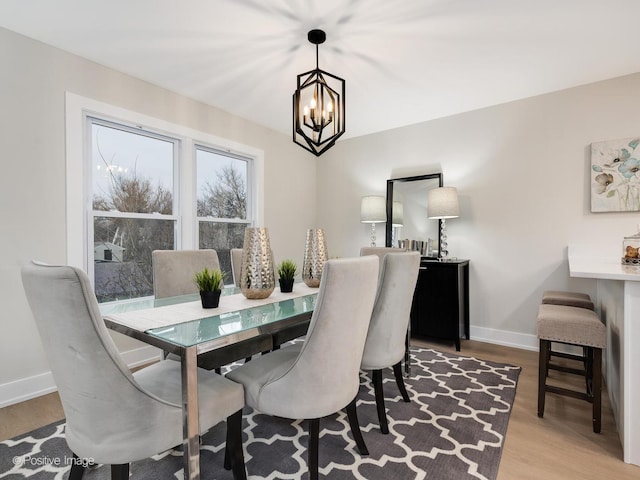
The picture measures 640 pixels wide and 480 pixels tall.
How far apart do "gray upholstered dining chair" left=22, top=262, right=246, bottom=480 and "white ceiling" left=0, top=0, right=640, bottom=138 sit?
5.90ft

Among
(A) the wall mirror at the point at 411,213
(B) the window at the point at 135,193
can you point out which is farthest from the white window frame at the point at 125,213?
(A) the wall mirror at the point at 411,213

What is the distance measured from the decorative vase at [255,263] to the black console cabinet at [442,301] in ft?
6.75

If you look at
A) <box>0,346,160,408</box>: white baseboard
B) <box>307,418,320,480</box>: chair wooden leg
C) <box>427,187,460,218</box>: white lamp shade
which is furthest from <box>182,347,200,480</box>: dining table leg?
<box>427,187,460,218</box>: white lamp shade

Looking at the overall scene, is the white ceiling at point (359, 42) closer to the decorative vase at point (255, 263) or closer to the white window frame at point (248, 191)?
Result: the white window frame at point (248, 191)

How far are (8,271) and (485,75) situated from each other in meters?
3.87

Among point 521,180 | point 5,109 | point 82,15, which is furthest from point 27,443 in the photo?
point 521,180

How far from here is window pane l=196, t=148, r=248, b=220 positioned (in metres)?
3.40

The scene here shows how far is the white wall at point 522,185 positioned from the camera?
9.37ft

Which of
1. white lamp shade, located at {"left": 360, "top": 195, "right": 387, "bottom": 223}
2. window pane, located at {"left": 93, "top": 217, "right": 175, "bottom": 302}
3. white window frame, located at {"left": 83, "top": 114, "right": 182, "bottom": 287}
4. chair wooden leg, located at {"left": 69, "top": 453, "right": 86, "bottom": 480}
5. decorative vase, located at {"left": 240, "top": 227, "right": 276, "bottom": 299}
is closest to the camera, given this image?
chair wooden leg, located at {"left": 69, "top": 453, "right": 86, "bottom": 480}

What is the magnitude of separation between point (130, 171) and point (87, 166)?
0.33 meters

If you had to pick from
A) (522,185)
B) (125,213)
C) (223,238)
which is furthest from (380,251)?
(125,213)

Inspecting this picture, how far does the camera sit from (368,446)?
168 cm

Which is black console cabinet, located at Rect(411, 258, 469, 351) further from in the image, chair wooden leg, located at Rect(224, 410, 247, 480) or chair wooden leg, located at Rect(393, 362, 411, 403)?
chair wooden leg, located at Rect(224, 410, 247, 480)

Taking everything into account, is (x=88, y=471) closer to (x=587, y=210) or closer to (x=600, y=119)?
(x=587, y=210)
